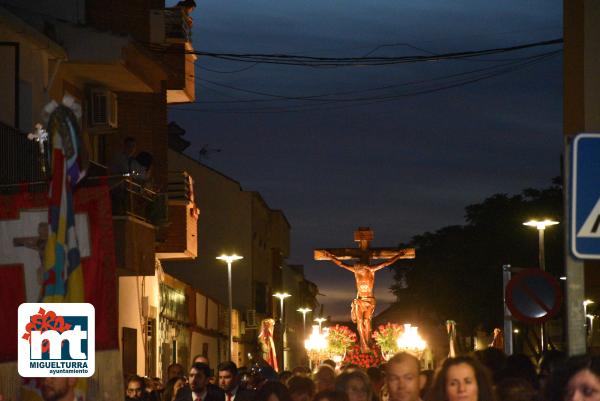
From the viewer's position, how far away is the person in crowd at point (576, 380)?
21.5 feet

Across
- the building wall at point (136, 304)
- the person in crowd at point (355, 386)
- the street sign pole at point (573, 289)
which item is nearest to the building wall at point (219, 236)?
the building wall at point (136, 304)

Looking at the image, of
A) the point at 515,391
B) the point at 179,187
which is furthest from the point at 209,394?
the point at 179,187

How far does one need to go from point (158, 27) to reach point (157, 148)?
251 cm

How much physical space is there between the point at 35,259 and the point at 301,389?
3.52 metres

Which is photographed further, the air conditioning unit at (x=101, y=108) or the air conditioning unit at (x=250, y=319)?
the air conditioning unit at (x=250, y=319)

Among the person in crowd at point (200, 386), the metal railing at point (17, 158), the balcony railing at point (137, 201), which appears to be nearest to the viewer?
the person in crowd at point (200, 386)

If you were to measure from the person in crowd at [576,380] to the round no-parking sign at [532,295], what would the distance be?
24.9 feet

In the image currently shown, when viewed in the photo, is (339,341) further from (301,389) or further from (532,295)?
(301,389)

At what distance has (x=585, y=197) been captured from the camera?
6871 millimetres

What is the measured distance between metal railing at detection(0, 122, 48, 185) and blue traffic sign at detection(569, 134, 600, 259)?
13.6 metres

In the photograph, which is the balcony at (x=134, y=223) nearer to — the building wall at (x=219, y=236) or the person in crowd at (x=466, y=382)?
the person in crowd at (x=466, y=382)

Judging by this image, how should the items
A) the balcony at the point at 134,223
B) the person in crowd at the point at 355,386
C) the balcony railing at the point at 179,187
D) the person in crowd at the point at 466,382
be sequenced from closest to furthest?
the person in crowd at the point at 466,382 → the person in crowd at the point at 355,386 → the balcony at the point at 134,223 → the balcony railing at the point at 179,187

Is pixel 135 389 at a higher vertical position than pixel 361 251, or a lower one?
lower

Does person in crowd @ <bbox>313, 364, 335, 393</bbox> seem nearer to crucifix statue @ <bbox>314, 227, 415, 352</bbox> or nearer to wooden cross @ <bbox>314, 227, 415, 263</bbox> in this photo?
crucifix statue @ <bbox>314, 227, 415, 352</bbox>
